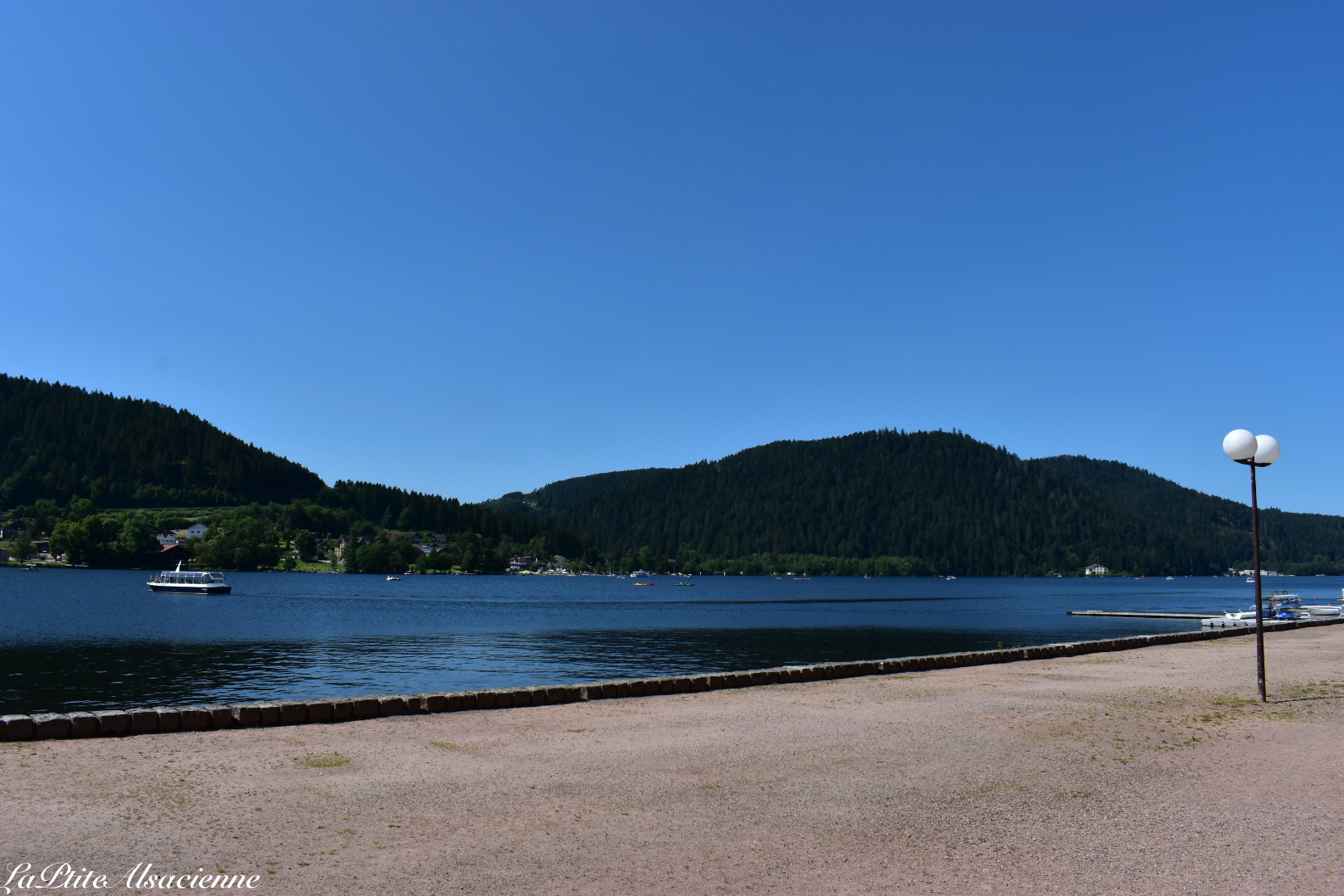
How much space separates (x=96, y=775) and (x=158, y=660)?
1480 inches

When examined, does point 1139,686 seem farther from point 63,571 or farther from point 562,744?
point 63,571

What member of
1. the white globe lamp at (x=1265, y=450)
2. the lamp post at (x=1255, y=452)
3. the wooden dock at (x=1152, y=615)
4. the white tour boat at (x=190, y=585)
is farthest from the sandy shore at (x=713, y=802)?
the white tour boat at (x=190, y=585)

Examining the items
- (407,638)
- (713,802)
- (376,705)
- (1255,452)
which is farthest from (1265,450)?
(407,638)

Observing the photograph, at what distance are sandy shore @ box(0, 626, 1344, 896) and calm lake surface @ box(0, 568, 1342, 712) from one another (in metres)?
18.5

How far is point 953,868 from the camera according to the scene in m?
7.97

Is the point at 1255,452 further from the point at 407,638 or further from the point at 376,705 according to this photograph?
the point at 407,638

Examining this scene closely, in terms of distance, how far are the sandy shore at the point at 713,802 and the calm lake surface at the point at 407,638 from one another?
18467 mm

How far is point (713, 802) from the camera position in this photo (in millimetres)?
10211

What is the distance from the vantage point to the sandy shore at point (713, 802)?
307 inches

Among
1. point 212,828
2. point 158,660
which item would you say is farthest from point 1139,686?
point 158,660

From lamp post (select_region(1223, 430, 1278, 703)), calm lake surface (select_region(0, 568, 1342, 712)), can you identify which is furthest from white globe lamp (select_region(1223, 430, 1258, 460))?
calm lake surface (select_region(0, 568, 1342, 712))

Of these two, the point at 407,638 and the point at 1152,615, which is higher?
the point at 1152,615

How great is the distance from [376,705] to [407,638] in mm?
44789

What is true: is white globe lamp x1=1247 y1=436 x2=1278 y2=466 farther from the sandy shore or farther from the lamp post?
the sandy shore
